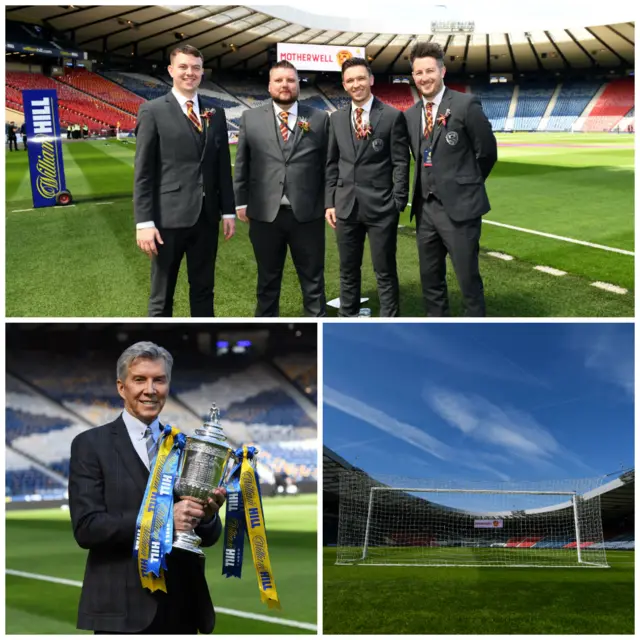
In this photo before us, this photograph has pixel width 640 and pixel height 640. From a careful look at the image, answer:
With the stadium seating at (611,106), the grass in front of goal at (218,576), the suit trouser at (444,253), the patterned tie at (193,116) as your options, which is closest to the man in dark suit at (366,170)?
the suit trouser at (444,253)

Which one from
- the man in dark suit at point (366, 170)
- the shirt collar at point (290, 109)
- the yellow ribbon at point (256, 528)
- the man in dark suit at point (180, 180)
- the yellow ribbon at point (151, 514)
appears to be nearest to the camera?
the yellow ribbon at point (151, 514)

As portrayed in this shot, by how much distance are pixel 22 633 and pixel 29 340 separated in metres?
1.94

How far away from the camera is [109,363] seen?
4.18m

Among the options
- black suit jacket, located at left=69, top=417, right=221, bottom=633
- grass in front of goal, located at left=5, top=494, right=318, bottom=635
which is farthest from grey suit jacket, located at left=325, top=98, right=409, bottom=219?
black suit jacket, located at left=69, top=417, right=221, bottom=633

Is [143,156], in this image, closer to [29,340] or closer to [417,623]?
[29,340]

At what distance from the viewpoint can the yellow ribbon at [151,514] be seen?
248 cm

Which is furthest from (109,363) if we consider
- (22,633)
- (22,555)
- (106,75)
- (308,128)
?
(106,75)

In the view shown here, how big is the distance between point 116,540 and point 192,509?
0.31 metres

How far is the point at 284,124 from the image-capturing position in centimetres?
392

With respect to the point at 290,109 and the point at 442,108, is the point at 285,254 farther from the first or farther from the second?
the point at 442,108

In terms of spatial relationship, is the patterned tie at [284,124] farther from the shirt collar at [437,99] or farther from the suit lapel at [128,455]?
the suit lapel at [128,455]

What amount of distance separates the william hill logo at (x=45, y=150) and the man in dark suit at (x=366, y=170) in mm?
7116

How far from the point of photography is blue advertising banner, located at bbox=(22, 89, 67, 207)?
9609mm

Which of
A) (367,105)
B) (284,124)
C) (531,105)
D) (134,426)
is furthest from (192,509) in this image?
(531,105)
